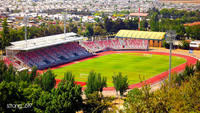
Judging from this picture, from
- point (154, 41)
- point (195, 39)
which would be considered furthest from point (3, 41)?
point (195, 39)

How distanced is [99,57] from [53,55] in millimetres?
11090

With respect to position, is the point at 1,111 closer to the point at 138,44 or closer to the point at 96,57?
the point at 96,57

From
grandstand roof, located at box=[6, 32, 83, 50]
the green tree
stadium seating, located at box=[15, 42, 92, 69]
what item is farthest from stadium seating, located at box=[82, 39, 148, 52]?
the green tree

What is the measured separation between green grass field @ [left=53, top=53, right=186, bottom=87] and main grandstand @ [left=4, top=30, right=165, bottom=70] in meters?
4.69

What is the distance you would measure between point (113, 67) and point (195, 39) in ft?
131

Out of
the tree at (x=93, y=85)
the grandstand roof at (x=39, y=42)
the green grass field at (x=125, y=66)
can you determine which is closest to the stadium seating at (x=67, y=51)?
the grandstand roof at (x=39, y=42)

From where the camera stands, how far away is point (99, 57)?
68.0 metres

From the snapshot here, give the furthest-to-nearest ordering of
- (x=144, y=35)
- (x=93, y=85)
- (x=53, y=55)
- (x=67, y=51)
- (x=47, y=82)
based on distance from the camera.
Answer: (x=144, y=35), (x=67, y=51), (x=53, y=55), (x=47, y=82), (x=93, y=85)

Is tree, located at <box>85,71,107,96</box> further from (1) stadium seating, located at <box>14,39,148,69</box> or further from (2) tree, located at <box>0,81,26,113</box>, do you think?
(1) stadium seating, located at <box>14,39,148,69</box>

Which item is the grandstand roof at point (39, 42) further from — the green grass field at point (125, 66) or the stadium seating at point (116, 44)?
the stadium seating at point (116, 44)

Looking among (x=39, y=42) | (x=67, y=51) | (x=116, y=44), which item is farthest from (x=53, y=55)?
(x=116, y=44)

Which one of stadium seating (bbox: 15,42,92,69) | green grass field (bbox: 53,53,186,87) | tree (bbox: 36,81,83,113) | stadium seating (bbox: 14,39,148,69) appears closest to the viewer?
tree (bbox: 36,81,83,113)

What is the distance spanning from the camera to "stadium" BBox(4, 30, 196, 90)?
52844mm

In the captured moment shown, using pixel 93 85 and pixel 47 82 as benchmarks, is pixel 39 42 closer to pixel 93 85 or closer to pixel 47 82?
pixel 47 82
